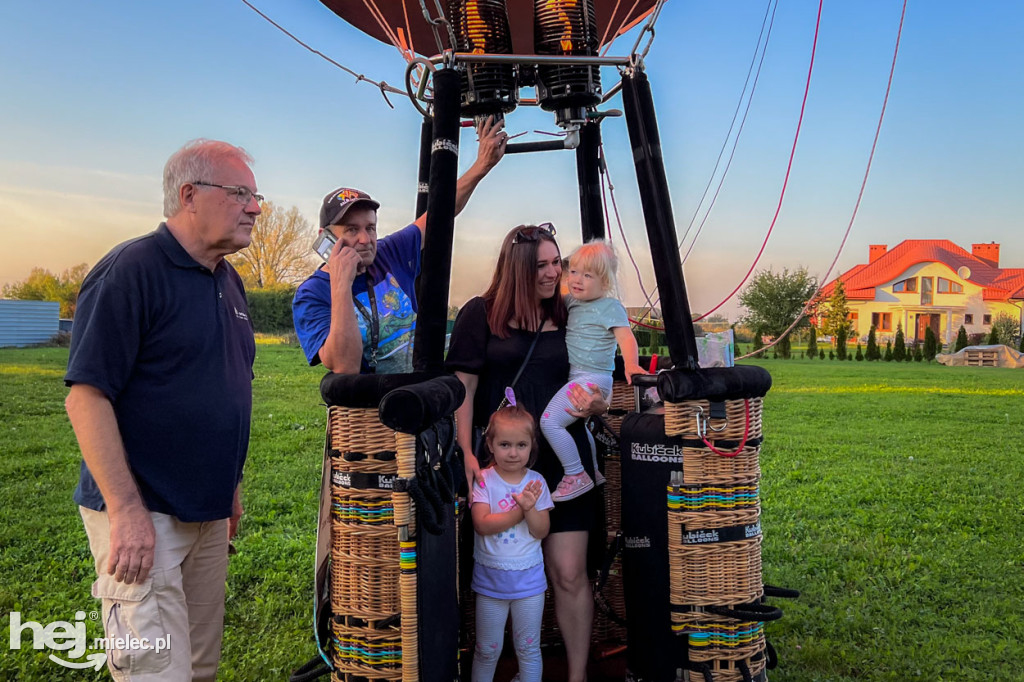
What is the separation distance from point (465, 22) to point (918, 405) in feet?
36.3

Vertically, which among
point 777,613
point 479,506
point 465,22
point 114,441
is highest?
point 465,22

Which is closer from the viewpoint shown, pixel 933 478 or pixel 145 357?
pixel 145 357

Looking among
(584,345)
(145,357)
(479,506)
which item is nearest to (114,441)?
(145,357)

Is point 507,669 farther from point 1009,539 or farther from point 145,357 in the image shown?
Answer: point 1009,539

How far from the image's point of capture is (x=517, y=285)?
261cm

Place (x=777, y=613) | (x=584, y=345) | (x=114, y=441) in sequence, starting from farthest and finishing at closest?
(x=584, y=345), (x=777, y=613), (x=114, y=441)

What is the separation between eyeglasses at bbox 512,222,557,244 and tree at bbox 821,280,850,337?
2596cm

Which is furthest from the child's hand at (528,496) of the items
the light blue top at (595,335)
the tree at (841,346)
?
the tree at (841,346)

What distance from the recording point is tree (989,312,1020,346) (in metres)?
22.3

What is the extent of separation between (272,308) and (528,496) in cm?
1246

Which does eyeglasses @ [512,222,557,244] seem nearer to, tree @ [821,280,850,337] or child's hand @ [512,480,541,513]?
child's hand @ [512,480,541,513]

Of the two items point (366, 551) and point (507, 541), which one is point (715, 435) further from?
point (366, 551)

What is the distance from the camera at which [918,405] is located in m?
11.4
